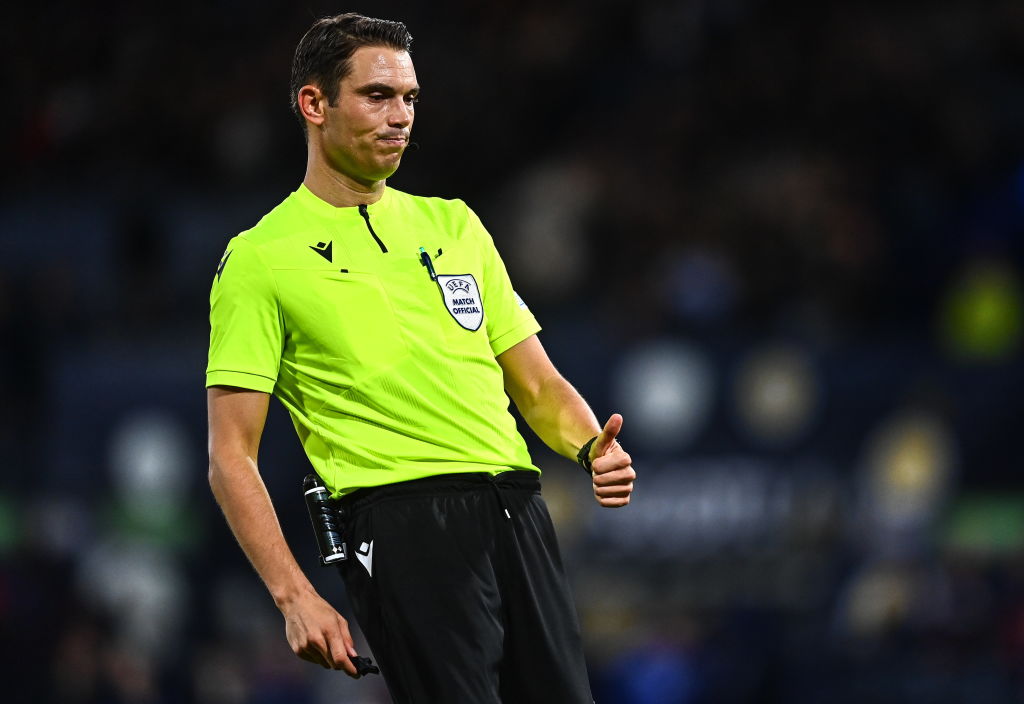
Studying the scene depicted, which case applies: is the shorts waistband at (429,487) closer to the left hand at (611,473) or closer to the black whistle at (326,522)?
the black whistle at (326,522)

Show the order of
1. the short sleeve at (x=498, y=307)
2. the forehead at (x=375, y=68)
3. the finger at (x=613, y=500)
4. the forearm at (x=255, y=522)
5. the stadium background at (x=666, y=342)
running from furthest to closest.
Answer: the stadium background at (x=666, y=342) < the short sleeve at (x=498, y=307) < the forehead at (x=375, y=68) < the finger at (x=613, y=500) < the forearm at (x=255, y=522)

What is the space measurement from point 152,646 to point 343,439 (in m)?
8.50

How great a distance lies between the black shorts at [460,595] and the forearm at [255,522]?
0.21 metres

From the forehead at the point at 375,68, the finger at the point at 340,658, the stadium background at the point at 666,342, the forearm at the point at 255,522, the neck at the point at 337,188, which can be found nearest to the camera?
the finger at the point at 340,658

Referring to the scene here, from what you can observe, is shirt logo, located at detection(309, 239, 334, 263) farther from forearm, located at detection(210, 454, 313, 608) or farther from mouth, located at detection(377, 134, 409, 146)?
forearm, located at detection(210, 454, 313, 608)

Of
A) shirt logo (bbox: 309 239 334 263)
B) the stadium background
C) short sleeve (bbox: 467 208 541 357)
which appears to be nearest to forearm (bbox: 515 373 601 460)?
short sleeve (bbox: 467 208 541 357)

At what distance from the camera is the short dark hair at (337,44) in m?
4.26

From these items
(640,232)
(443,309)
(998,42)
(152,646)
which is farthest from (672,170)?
(443,309)

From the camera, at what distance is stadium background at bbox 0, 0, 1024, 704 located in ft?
37.4

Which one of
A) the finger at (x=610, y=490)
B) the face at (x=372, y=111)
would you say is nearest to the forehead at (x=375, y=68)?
the face at (x=372, y=111)

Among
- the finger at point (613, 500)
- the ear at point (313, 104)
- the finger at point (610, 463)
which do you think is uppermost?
the ear at point (313, 104)

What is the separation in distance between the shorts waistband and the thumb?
237 mm

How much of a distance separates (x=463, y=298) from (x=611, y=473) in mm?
613

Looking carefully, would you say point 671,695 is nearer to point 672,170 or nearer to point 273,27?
point 672,170
